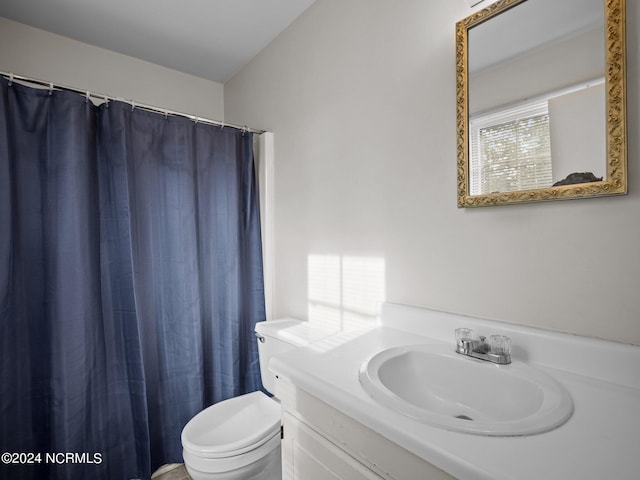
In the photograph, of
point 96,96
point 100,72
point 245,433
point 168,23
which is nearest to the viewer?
point 245,433

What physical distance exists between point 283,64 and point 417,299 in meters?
1.61

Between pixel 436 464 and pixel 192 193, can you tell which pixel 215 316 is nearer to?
pixel 192 193

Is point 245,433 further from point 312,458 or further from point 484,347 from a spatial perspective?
point 484,347

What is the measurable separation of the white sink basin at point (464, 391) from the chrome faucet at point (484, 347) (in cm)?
2

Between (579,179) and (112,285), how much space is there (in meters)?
1.92

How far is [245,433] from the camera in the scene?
1363 millimetres

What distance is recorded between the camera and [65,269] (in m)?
1.43

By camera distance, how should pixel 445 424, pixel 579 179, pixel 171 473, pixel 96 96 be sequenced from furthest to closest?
pixel 171 473 < pixel 96 96 < pixel 579 179 < pixel 445 424

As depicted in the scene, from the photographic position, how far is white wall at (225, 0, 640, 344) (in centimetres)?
84

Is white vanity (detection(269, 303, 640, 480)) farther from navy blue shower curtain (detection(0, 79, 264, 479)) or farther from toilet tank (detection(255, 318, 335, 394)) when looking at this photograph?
navy blue shower curtain (detection(0, 79, 264, 479))

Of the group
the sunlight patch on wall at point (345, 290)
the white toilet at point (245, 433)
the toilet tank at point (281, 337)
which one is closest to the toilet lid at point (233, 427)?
the white toilet at point (245, 433)

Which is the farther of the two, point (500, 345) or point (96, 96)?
point (96, 96)

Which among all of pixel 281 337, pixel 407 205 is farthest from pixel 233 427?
pixel 407 205

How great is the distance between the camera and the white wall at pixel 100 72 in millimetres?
1831
